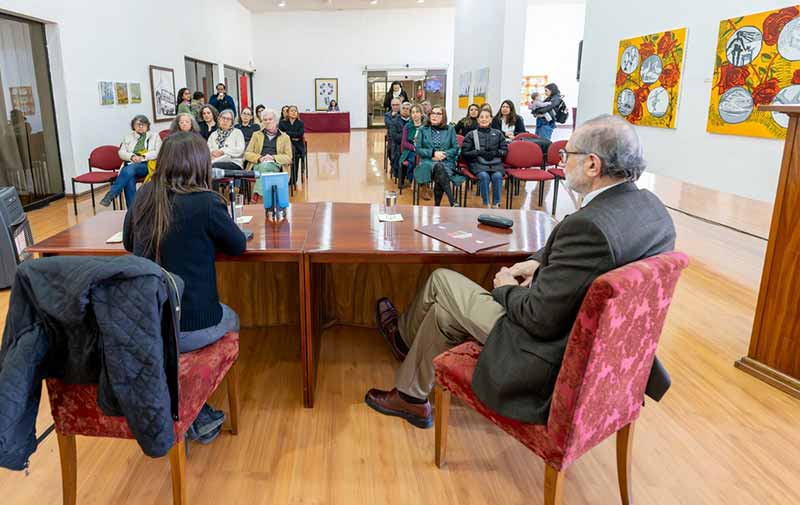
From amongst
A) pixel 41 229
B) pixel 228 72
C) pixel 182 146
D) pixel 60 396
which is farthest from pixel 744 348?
pixel 228 72

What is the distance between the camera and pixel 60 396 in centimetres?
155

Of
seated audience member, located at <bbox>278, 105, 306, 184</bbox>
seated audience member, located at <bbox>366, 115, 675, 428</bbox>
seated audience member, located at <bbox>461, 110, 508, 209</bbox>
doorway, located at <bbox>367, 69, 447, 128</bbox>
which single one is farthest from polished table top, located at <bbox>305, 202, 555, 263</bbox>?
doorway, located at <bbox>367, 69, 447, 128</bbox>

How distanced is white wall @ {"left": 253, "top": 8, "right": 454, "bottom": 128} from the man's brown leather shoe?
61.9 ft

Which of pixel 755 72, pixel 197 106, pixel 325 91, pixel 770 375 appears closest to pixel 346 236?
pixel 770 375

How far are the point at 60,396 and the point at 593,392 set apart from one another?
1488mm

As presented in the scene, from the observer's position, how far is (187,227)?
1.88 meters

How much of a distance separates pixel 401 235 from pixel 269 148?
464 centimetres

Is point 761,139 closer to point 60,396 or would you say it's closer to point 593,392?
point 593,392

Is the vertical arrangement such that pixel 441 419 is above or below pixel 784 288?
below

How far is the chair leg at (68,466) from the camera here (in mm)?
1644

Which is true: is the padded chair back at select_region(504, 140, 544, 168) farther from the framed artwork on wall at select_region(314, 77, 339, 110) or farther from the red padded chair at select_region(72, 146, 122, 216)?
the framed artwork on wall at select_region(314, 77, 339, 110)

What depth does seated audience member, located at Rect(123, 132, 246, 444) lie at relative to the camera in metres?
1.87

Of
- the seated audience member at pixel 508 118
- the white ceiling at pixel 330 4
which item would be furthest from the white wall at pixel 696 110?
the white ceiling at pixel 330 4

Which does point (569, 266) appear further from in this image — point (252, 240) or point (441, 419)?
point (252, 240)
